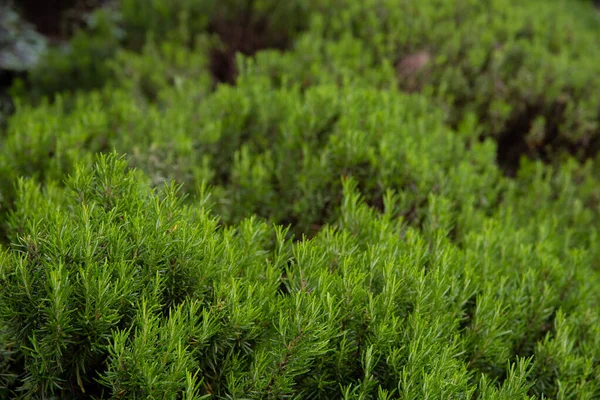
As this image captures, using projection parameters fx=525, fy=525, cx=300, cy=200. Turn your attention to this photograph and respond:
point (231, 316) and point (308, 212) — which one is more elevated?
point (231, 316)

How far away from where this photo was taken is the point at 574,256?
306 cm

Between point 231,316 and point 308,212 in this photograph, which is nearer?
point 231,316

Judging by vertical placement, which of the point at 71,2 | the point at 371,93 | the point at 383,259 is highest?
the point at 371,93

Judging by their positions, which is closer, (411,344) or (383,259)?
(411,344)

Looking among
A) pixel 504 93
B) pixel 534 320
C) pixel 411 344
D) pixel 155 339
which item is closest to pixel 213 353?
pixel 155 339

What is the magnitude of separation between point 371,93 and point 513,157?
6.54 ft

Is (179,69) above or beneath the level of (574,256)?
beneath

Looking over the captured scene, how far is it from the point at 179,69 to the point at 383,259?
12.9 ft

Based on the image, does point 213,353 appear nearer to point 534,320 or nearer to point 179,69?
point 534,320

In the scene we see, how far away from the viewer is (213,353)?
2.14m

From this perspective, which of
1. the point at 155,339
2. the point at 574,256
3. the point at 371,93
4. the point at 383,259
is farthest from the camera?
the point at 371,93

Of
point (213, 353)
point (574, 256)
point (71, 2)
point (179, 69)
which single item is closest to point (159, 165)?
point (213, 353)

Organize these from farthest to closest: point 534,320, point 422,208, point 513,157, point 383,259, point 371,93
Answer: point 513,157 < point 371,93 < point 422,208 < point 534,320 < point 383,259

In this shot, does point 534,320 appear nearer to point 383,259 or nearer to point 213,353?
point 383,259
